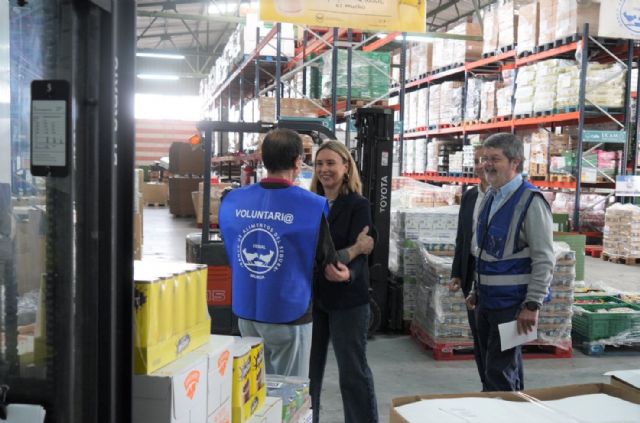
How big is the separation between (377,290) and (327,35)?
6.14 meters

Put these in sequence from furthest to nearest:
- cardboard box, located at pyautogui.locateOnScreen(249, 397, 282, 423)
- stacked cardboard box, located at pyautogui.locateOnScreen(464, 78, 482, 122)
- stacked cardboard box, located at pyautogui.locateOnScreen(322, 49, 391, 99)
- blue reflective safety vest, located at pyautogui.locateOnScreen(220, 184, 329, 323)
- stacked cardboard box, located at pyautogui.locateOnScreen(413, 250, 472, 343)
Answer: stacked cardboard box, located at pyautogui.locateOnScreen(464, 78, 482, 122)
stacked cardboard box, located at pyautogui.locateOnScreen(322, 49, 391, 99)
stacked cardboard box, located at pyautogui.locateOnScreen(413, 250, 472, 343)
blue reflective safety vest, located at pyautogui.locateOnScreen(220, 184, 329, 323)
cardboard box, located at pyautogui.locateOnScreen(249, 397, 282, 423)

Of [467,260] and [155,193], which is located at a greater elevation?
[467,260]

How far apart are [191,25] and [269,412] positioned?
27.0m

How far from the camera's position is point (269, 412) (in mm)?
2455

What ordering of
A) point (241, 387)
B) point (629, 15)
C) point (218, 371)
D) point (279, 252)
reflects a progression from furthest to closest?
point (629, 15) < point (279, 252) < point (241, 387) < point (218, 371)

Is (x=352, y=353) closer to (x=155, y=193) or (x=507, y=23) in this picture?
(x=507, y=23)

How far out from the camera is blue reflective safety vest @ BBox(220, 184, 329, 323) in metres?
2.89

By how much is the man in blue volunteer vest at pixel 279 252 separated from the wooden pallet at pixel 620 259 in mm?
9831

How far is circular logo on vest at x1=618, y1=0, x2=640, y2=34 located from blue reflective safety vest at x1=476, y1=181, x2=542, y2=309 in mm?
7072

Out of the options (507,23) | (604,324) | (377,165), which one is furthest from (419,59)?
(604,324)

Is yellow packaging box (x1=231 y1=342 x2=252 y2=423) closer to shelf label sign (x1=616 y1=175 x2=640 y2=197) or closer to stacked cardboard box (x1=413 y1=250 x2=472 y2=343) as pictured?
stacked cardboard box (x1=413 y1=250 x2=472 y2=343)

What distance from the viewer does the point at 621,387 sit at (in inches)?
70.4

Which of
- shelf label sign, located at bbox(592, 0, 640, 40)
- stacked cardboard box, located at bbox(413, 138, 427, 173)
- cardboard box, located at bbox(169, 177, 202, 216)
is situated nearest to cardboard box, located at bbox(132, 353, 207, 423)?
shelf label sign, located at bbox(592, 0, 640, 40)

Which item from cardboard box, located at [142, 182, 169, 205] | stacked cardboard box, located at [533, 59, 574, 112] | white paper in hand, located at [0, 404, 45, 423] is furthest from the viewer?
cardboard box, located at [142, 182, 169, 205]
